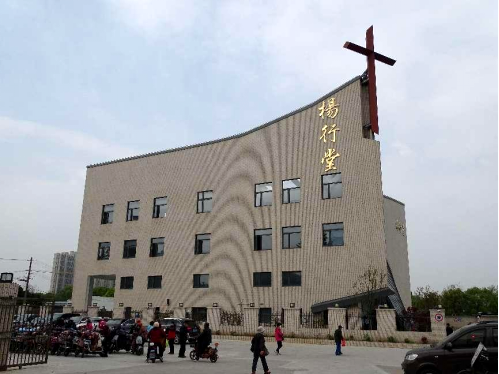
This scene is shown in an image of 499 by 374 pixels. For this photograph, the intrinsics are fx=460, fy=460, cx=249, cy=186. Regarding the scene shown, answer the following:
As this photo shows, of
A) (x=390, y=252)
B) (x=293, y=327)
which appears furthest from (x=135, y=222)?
(x=390, y=252)

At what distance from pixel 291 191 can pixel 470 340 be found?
27.9 metres

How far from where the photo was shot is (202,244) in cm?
4384

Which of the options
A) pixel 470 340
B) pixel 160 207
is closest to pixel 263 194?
pixel 160 207

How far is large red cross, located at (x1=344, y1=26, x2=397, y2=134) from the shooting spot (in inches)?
1405

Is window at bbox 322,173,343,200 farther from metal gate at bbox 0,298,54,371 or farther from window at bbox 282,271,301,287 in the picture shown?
metal gate at bbox 0,298,54,371

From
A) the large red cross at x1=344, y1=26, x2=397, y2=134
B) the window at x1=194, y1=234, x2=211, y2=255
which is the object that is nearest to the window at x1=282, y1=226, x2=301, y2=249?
the window at x1=194, y1=234, x2=211, y2=255

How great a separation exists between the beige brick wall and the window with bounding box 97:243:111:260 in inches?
24.1

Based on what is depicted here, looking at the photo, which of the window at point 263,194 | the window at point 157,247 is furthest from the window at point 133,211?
the window at point 263,194

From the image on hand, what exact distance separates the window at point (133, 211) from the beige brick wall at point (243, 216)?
23.0 inches

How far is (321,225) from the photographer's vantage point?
3725cm

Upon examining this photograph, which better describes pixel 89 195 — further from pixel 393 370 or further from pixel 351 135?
pixel 393 370

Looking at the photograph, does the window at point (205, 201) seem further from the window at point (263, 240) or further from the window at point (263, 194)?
the window at point (263, 240)

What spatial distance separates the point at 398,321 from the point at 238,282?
50.2 ft

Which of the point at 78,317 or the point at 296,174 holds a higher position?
the point at 296,174
